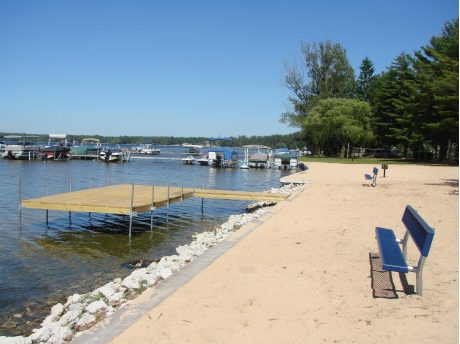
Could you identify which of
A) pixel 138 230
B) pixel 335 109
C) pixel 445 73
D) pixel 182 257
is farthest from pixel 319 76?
pixel 182 257

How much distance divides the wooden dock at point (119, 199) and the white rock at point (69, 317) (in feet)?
19.4

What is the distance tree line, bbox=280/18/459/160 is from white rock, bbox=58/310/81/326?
30982 mm

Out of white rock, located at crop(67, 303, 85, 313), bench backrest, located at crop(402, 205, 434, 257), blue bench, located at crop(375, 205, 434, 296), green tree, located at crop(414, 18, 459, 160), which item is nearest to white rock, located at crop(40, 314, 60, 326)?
white rock, located at crop(67, 303, 85, 313)

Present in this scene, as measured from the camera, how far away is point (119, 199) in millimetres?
13242

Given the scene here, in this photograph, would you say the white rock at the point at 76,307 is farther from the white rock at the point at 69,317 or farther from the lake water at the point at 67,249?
the lake water at the point at 67,249

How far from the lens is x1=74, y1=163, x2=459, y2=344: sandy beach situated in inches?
167

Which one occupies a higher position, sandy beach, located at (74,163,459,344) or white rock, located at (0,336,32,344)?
sandy beach, located at (74,163,459,344)

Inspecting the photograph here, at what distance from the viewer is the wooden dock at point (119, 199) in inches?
463

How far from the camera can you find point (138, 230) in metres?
13.1

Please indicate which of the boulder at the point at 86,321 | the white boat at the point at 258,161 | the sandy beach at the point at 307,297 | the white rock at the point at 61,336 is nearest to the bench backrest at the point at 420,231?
the sandy beach at the point at 307,297

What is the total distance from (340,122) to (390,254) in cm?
4855

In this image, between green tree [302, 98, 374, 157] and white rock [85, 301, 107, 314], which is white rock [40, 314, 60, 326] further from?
green tree [302, 98, 374, 157]

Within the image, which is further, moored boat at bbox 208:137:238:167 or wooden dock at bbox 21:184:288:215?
moored boat at bbox 208:137:238:167

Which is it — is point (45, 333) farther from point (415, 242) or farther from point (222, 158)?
point (222, 158)
